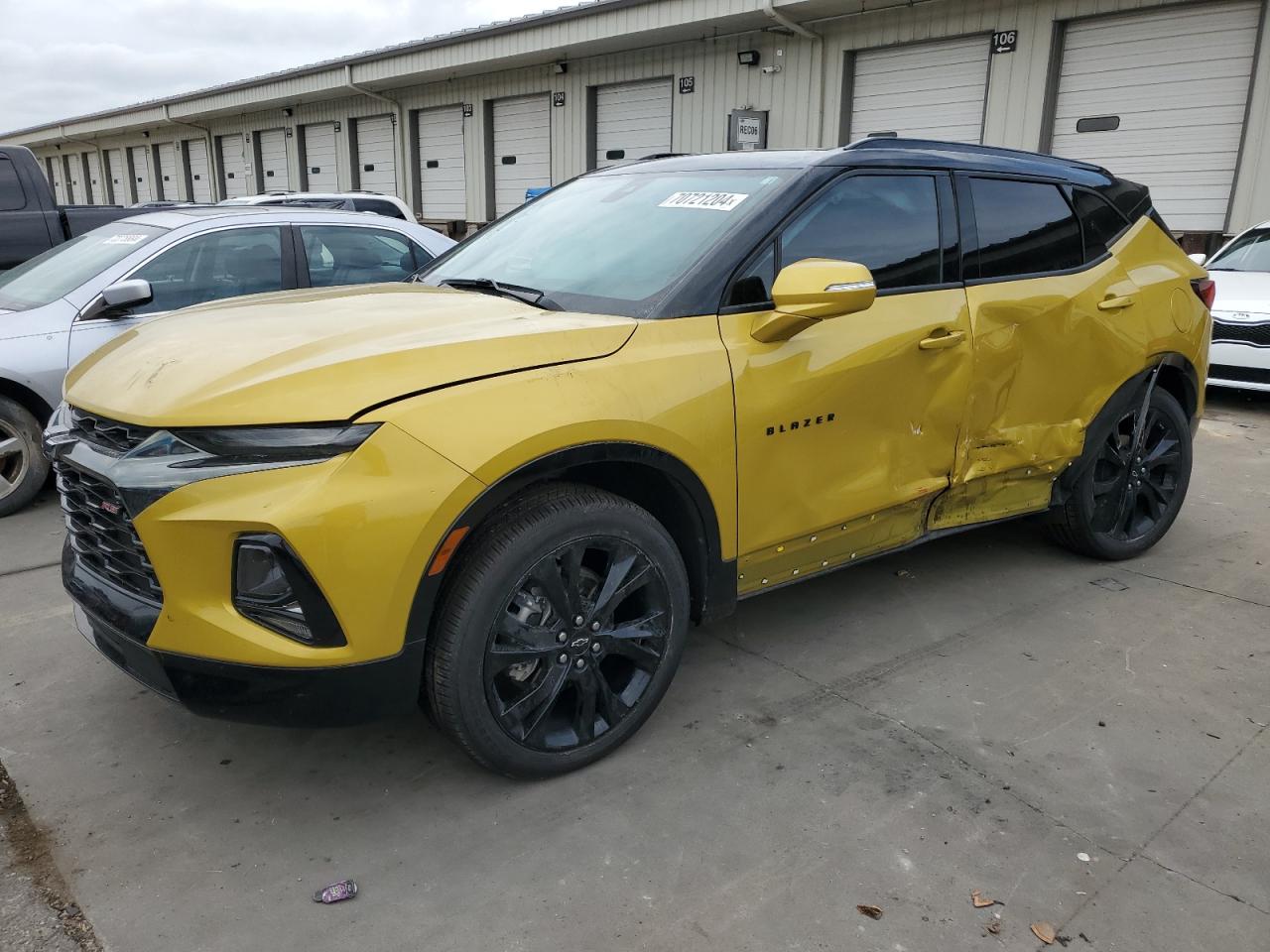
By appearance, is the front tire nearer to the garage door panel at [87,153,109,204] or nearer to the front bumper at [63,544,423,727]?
the front bumper at [63,544,423,727]

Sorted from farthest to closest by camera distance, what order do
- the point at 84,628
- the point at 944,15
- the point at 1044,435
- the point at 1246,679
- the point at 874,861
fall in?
the point at 944,15 → the point at 1044,435 → the point at 1246,679 → the point at 84,628 → the point at 874,861

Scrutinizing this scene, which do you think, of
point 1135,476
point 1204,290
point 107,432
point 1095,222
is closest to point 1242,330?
point 1204,290

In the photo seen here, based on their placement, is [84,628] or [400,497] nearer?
[400,497]

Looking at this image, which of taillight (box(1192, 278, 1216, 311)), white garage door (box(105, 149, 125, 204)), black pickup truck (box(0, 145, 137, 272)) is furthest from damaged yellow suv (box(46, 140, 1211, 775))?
white garage door (box(105, 149, 125, 204))

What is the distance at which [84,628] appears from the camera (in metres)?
2.63

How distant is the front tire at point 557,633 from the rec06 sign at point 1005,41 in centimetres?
1085

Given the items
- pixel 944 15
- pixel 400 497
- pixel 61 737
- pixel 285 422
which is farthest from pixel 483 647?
pixel 944 15

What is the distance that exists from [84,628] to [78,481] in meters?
0.42

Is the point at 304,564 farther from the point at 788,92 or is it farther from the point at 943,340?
the point at 788,92

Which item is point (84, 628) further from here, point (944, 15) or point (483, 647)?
point (944, 15)

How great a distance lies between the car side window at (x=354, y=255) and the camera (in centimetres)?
589

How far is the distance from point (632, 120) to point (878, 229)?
13539 mm

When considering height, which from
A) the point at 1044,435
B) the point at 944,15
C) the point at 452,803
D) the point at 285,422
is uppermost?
the point at 944,15

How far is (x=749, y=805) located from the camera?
8.70 feet
